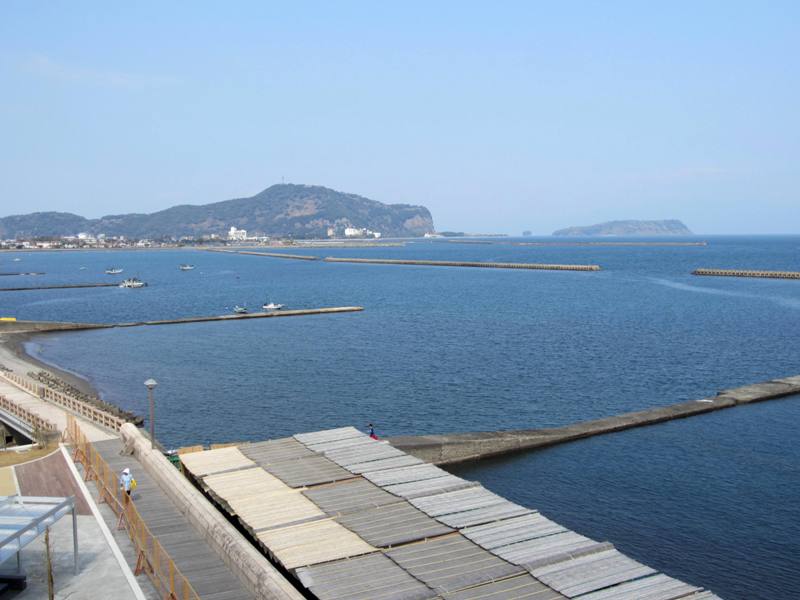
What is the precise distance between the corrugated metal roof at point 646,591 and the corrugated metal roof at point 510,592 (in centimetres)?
96

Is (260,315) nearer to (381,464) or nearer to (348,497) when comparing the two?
(381,464)

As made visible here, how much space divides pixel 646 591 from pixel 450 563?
16.4 ft

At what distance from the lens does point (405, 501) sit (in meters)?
23.9

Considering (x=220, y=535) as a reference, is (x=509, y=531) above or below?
below

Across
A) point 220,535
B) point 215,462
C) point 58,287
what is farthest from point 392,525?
point 58,287

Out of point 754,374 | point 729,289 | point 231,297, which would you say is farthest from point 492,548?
point 729,289

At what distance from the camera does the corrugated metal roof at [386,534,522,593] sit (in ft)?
60.6

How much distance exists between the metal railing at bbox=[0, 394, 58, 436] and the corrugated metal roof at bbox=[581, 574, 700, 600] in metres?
26.6

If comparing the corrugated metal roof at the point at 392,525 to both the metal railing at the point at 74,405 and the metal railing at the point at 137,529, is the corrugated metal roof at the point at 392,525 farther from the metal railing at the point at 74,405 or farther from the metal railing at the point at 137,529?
the metal railing at the point at 74,405

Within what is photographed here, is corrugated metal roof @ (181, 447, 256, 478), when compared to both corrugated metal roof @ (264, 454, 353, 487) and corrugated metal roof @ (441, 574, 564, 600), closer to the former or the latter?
corrugated metal roof @ (264, 454, 353, 487)

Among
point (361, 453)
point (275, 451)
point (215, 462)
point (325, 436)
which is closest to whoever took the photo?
point (215, 462)

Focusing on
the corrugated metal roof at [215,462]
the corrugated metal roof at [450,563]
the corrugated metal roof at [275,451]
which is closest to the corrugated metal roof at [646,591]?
the corrugated metal roof at [450,563]

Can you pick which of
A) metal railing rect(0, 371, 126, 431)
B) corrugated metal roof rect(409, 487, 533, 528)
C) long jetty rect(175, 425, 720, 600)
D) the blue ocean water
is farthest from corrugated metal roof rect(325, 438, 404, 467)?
metal railing rect(0, 371, 126, 431)

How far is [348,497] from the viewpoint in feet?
79.5
